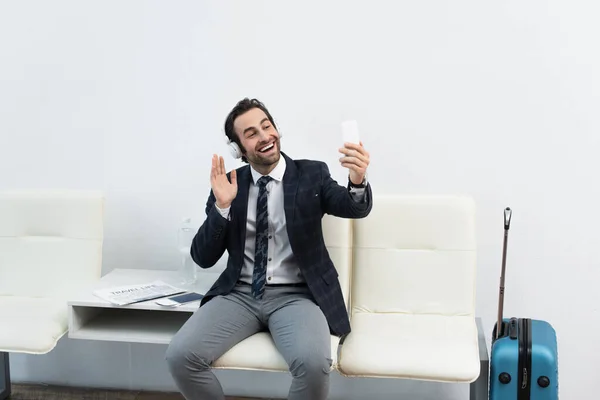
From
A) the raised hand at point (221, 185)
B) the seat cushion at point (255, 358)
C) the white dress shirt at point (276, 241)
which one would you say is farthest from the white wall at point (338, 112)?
the seat cushion at point (255, 358)

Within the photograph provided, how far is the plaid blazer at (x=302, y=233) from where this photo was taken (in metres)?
2.51

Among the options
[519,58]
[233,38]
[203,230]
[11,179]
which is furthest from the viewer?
[11,179]

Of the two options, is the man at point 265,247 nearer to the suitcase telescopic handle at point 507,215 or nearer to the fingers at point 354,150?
the fingers at point 354,150

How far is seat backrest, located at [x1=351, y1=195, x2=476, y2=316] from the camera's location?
8.79 ft

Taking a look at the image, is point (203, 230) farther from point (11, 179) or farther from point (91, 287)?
point (11, 179)

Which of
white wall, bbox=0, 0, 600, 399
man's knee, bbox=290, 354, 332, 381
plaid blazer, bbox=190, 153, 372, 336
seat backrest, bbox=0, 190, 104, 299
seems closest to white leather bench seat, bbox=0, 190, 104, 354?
seat backrest, bbox=0, 190, 104, 299

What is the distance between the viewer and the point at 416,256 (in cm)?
271

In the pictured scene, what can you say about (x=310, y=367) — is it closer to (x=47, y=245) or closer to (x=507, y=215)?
(x=507, y=215)

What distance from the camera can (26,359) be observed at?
10.8 feet

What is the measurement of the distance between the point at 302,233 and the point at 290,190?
0.53 feet

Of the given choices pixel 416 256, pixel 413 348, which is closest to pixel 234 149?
pixel 416 256

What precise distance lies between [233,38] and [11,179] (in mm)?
1212

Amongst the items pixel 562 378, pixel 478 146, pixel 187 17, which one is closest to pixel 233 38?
pixel 187 17

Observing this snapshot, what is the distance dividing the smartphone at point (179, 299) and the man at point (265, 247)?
8 centimetres
